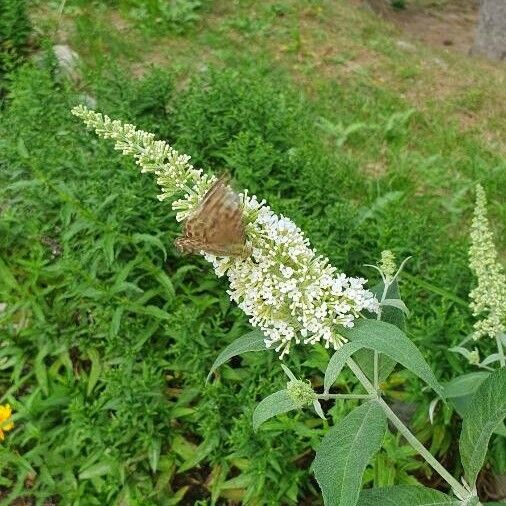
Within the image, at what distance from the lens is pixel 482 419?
1824mm

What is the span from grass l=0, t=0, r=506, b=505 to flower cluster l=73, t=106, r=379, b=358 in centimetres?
127

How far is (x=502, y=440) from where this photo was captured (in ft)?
10.1

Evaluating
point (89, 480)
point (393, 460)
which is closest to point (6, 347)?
point (89, 480)

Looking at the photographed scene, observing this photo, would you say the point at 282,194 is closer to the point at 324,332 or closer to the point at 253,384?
the point at 253,384

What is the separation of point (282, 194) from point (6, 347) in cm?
159

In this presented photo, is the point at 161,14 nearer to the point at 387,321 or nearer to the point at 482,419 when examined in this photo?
the point at 387,321

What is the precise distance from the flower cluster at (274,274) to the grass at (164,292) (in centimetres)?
127

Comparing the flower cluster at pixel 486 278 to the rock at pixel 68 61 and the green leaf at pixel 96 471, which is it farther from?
the rock at pixel 68 61

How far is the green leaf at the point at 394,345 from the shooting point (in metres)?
1.70

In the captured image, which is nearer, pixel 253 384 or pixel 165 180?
pixel 165 180

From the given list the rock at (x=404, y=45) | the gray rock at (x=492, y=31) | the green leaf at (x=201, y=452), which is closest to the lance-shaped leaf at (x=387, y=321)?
the green leaf at (x=201, y=452)

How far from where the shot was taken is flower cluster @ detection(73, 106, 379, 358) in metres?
1.79

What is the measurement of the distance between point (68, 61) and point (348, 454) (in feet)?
15.8

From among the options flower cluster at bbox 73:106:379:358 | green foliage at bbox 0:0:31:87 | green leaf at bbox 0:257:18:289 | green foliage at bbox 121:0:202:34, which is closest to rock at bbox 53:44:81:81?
green foliage at bbox 0:0:31:87
